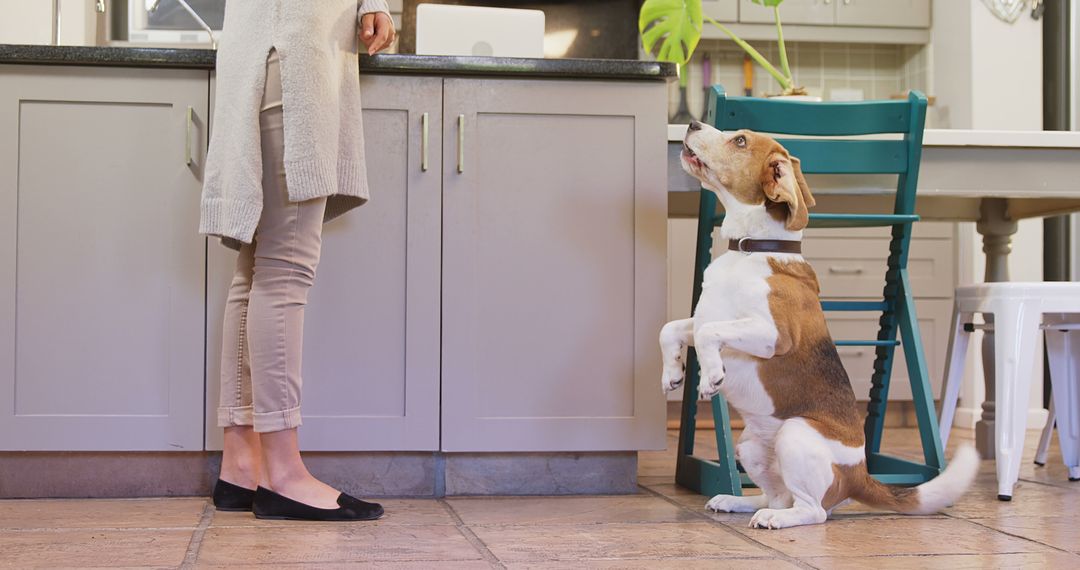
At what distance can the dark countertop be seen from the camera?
2406 mm

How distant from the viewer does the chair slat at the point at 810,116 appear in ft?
8.17

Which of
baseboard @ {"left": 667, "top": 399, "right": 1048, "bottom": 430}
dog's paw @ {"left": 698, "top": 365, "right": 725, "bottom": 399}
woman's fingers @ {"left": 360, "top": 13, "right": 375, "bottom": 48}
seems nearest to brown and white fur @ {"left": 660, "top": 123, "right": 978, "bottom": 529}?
dog's paw @ {"left": 698, "top": 365, "right": 725, "bottom": 399}

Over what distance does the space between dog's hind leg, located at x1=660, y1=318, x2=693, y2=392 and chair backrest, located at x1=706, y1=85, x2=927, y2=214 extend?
479 millimetres

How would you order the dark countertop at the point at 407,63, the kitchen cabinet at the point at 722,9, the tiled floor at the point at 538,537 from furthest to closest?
the kitchen cabinet at the point at 722,9
the dark countertop at the point at 407,63
the tiled floor at the point at 538,537

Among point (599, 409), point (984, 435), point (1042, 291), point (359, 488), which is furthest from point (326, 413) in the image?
point (984, 435)

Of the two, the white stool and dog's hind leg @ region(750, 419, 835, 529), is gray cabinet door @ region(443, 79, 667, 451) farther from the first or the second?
the white stool

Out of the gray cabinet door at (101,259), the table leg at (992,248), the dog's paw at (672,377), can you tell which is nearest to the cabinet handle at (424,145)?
the gray cabinet door at (101,259)

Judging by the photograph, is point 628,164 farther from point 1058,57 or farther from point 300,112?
point 1058,57

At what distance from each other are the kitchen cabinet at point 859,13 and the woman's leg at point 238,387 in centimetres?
338

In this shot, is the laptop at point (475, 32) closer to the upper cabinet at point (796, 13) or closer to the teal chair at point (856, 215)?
the teal chair at point (856, 215)

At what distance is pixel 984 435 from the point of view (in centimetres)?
347

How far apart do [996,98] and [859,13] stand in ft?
2.61

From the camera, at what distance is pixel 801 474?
2.16m

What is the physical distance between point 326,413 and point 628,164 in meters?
0.89
